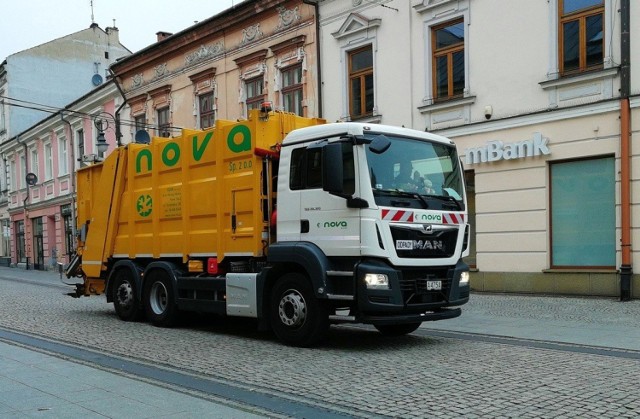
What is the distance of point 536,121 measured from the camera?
46.4 feet

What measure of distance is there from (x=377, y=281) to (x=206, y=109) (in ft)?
55.8

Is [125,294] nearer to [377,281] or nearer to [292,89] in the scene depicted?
[377,281]

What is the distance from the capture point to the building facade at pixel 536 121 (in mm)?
13000

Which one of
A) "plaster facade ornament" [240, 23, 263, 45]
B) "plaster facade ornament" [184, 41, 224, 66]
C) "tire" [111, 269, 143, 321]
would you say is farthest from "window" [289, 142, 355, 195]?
"plaster facade ornament" [184, 41, 224, 66]

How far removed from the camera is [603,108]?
13.1m

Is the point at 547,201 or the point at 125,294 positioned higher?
the point at 547,201

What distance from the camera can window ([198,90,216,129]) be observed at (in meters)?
23.5

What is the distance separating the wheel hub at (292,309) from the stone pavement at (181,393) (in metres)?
2.39

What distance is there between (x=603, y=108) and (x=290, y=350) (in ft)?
27.1

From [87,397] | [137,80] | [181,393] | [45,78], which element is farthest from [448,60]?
[45,78]

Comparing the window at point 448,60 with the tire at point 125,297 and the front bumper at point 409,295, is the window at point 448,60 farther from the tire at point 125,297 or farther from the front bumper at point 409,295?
the tire at point 125,297

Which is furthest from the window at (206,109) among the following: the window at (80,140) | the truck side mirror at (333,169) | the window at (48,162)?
the window at (48,162)

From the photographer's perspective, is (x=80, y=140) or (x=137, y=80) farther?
(x=80, y=140)

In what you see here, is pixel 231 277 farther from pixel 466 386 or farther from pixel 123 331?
pixel 466 386
